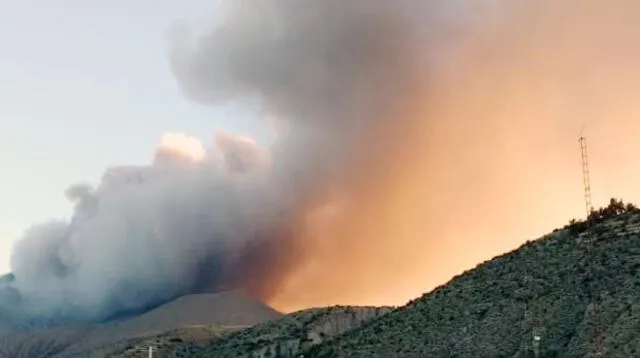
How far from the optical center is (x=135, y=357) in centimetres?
14525

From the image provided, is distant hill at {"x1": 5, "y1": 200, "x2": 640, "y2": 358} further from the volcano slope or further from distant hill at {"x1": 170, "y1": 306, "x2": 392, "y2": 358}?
distant hill at {"x1": 170, "y1": 306, "x2": 392, "y2": 358}

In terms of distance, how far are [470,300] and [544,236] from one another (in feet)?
39.9

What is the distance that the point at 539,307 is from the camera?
76625 mm

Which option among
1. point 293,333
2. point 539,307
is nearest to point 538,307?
point 539,307

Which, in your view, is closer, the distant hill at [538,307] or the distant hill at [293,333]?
the distant hill at [538,307]

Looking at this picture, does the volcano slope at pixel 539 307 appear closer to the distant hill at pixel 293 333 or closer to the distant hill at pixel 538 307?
the distant hill at pixel 538 307

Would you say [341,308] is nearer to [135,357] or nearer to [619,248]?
[135,357]

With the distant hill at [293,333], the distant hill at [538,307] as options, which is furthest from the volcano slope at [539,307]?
the distant hill at [293,333]

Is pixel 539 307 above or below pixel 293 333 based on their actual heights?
below

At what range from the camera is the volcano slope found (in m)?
69.0

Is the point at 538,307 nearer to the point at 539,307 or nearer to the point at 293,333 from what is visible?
the point at 539,307

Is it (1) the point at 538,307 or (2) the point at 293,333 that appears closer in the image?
(1) the point at 538,307

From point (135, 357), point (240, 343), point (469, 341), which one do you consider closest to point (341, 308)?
point (240, 343)

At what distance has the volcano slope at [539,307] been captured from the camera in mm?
69000
